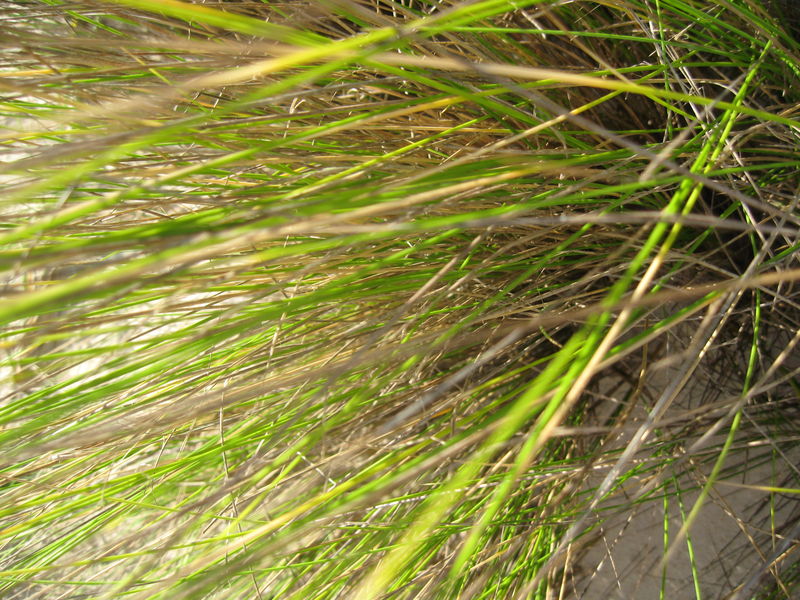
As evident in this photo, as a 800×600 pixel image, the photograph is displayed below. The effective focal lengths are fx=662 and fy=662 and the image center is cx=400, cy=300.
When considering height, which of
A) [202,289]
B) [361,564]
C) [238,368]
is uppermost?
[202,289]

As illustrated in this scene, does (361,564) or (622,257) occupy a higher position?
(622,257)

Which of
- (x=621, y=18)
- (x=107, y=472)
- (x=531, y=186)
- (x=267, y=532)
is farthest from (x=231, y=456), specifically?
(x=621, y=18)

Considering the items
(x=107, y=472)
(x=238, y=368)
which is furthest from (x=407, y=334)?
(x=107, y=472)

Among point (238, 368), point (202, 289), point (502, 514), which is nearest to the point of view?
point (202, 289)

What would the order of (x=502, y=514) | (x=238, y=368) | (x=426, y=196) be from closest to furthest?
(x=426, y=196) → (x=238, y=368) → (x=502, y=514)

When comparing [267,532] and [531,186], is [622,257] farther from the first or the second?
[267,532]

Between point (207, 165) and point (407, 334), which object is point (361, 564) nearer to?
point (407, 334)

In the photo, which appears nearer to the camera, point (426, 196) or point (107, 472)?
point (426, 196)
